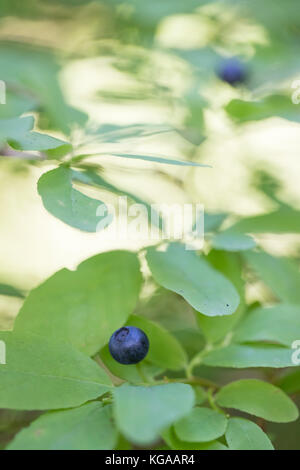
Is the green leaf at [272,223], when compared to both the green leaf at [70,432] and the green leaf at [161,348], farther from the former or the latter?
the green leaf at [70,432]

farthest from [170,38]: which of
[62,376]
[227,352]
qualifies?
[62,376]

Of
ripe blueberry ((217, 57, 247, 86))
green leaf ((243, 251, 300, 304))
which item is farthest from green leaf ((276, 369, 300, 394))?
ripe blueberry ((217, 57, 247, 86))

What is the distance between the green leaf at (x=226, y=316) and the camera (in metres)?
0.80

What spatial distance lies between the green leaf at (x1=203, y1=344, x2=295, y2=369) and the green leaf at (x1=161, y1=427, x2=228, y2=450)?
10 centimetres

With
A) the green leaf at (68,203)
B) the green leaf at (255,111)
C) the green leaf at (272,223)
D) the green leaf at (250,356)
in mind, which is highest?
the green leaf at (255,111)

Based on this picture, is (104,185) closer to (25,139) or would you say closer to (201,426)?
(25,139)

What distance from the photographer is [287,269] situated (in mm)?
925

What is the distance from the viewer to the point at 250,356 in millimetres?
706

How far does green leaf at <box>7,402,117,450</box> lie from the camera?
53cm

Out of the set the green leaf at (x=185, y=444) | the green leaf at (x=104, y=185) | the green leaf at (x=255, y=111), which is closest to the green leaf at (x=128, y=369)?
the green leaf at (x=185, y=444)

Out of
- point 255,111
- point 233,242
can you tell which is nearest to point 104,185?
point 233,242

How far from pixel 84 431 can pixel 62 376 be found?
0.25 ft

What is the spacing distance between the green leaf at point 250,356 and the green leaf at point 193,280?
78 millimetres

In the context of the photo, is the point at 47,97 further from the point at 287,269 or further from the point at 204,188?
the point at 287,269
